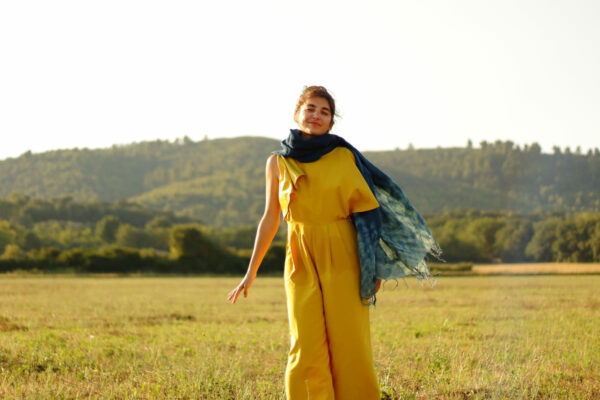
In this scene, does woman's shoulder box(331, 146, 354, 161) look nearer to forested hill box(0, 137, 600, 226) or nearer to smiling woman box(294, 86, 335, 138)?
smiling woman box(294, 86, 335, 138)

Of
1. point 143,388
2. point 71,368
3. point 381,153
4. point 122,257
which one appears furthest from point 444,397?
point 381,153

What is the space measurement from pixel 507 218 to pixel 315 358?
206 feet

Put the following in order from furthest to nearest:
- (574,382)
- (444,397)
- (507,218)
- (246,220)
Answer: (246,220) < (507,218) < (574,382) < (444,397)

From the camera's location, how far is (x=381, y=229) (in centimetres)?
489

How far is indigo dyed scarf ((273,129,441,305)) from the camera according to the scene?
15.2ft

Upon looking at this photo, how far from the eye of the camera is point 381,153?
643ft

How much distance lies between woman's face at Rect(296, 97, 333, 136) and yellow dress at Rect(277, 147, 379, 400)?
0.69 ft

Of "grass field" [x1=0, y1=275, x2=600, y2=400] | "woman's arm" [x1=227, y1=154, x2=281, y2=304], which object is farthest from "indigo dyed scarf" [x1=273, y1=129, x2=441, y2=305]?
"grass field" [x1=0, y1=275, x2=600, y2=400]

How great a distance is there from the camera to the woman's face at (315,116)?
4.72 metres

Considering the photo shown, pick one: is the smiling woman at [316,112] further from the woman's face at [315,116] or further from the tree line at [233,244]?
the tree line at [233,244]

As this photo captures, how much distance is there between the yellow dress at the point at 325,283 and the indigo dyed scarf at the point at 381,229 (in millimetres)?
70

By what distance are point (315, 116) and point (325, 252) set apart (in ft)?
3.24

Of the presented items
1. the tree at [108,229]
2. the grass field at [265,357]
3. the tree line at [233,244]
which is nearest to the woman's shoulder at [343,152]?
the grass field at [265,357]

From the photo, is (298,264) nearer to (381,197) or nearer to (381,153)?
(381,197)
